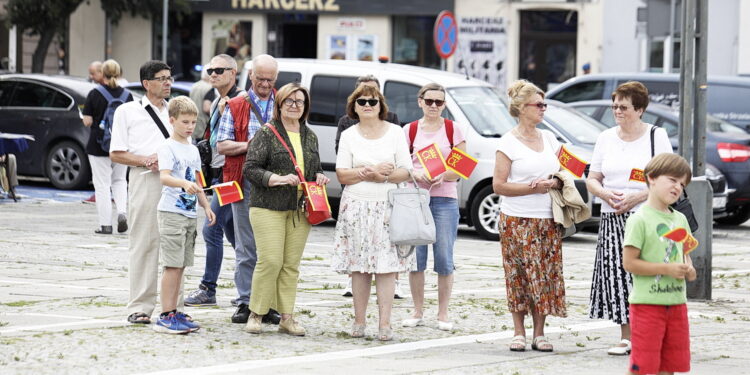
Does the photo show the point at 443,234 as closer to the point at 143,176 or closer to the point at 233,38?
the point at 143,176

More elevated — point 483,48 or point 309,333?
point 483,48

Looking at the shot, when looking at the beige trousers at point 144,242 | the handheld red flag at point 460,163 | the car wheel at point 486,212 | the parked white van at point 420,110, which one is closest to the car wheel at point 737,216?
the parked white van at point 420,110

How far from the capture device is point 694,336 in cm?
929

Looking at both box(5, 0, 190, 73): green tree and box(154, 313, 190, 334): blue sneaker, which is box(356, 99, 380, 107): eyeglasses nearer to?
box(154, 313, 190, 334): blue sneaker

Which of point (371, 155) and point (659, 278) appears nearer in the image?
point (659, 278)

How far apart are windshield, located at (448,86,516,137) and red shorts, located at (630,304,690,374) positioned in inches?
378

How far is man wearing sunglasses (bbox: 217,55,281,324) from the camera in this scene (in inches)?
373

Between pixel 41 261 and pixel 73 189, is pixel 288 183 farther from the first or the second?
pixel 73 189

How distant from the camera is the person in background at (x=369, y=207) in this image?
885cm

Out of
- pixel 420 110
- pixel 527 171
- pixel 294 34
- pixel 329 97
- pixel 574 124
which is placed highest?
pixel 294 34

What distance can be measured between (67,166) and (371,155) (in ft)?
44.0

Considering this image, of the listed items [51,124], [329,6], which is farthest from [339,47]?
[51,124]

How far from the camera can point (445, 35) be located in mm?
22969

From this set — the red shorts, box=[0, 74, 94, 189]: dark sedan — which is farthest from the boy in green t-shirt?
box=[0, 74, 94, 189]: dark sedan
